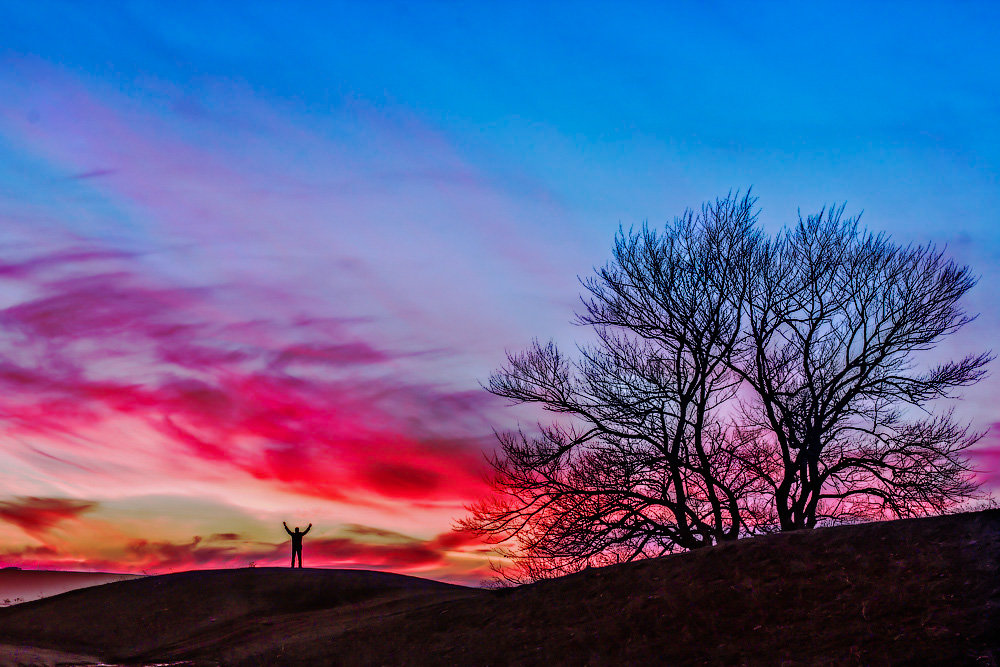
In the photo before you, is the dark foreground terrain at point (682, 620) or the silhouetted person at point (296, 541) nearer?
the dark foreground terrain at point (682, 620)

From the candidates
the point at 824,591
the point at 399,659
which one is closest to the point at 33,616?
the point at 399,659

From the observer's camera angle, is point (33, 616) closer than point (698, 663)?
No

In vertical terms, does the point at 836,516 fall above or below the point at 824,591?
above

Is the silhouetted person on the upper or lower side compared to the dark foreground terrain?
upper

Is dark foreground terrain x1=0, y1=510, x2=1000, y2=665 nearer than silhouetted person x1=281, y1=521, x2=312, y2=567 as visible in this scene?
Yes

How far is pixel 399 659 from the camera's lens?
16125 mm

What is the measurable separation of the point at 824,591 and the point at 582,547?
8504 millimetres

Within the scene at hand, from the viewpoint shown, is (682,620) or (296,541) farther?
(296,541)

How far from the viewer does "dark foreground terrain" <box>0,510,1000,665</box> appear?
456 inches

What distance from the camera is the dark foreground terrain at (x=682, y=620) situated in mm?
11594

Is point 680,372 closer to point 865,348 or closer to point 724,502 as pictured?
point 724,502

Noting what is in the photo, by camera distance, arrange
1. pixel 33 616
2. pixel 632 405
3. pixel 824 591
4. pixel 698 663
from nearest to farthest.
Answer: pixel 698 663 < pixel 824 591 < pixel 632 405 < pixel 33 616

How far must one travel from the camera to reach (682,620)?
45.1 feet

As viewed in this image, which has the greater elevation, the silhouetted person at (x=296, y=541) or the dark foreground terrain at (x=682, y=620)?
the silhouetted person at (x=296, y=541)
